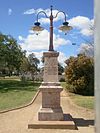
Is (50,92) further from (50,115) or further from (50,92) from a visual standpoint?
(50,115)

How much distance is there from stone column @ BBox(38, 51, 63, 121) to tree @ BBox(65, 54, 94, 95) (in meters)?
17.4

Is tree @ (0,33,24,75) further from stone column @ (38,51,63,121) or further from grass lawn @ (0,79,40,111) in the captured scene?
stone column @ (38,51,63,121)

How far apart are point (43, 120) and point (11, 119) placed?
2554 mm

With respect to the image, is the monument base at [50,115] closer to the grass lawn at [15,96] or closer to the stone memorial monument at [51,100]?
the stone memorial monument at [51,100]

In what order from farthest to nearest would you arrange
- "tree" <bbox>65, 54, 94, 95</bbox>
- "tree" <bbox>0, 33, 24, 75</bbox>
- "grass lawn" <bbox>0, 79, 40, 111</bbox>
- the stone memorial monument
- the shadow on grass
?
"tree" <bbox>0, 33, 24, 75</bbox> → the shadow on grass → "tree" <bbox>65, 54, 94, 95</bbox> → "grass lawn" <bbox>0, 79, 40, 111</bbox> → the stone memorial monument

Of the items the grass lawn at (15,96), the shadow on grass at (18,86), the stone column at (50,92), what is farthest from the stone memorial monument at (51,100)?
the shadow on grass at (18,86)

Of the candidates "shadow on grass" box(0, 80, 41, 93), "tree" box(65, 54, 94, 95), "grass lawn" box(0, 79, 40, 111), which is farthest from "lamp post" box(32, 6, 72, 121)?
"shadow on grass" box(0, 80, 41, 93)

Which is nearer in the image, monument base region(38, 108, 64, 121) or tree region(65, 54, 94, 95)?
monument base region(38, 108, 64, 121)

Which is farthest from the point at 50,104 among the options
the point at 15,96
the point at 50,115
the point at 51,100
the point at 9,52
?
the point at 9,52

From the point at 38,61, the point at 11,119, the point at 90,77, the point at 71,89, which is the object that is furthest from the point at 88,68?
the point at 38,61

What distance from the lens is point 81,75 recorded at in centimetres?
3030

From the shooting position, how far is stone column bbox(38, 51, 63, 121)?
1194 centimetres

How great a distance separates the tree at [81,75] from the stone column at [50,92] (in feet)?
57.0

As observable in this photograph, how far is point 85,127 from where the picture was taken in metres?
11.8
